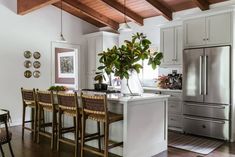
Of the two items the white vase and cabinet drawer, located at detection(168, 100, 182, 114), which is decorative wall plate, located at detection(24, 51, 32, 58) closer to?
the white vase

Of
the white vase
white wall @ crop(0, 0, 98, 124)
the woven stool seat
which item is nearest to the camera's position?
the woven stool seat

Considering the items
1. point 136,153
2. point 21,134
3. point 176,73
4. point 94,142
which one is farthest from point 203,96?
point 21,134

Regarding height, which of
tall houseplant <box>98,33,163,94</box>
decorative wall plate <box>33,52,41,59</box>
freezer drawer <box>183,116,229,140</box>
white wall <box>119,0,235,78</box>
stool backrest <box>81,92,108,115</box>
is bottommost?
freezer drawer <box>183,116,229,140</box>

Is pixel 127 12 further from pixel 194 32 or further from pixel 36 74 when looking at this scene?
pixel 36 74

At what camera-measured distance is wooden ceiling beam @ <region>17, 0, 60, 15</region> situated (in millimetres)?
5435

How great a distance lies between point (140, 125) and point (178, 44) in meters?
2.73

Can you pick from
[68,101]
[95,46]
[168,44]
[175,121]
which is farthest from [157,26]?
[68,101]

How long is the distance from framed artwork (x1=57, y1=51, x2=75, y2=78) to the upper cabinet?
200 inches

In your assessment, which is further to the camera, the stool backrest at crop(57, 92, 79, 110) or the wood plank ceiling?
the wood plank ceiling

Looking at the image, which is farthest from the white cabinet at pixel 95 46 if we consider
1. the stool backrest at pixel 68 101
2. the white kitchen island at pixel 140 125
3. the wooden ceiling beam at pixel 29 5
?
the white kitchen island at pixel 140 125

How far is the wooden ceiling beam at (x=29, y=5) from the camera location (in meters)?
5.44

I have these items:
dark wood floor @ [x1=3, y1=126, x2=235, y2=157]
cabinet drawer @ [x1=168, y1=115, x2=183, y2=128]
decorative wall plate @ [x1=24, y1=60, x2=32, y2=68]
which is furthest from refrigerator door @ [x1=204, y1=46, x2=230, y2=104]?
decorative wall plate @ [x1=24, y1=60, x2=32, y2=68]

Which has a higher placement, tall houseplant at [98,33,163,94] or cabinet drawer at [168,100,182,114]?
tall houseplant at [98,33,163,94]

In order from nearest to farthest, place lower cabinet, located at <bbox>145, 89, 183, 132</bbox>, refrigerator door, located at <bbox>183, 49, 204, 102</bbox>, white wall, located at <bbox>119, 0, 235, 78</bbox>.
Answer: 1. refrigerator door, located at <bbox>183, 49, 204, 102</bbox>
2. lower cabinet, located at <bbox>145, 89, 183, 132</bbox>
3. white wall, located at <bbox>119, 0, 235, 78</bbox>
